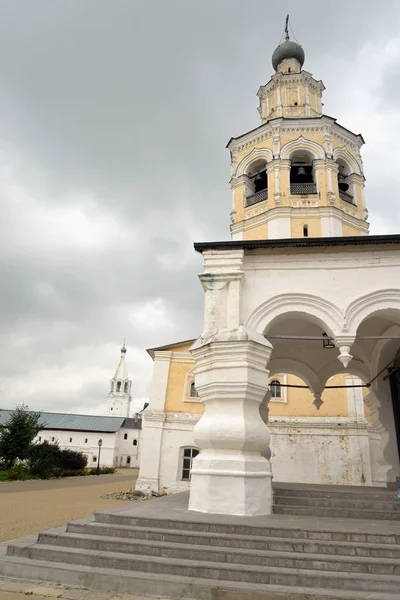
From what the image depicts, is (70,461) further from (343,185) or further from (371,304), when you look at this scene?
(371,304)

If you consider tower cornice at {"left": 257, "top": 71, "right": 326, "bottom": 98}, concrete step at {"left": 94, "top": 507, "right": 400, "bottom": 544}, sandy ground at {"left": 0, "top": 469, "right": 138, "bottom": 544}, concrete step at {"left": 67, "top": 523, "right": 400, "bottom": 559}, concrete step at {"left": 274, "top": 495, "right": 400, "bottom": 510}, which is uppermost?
tower cornice at {"left": 257, "top": 71, "right": 326, "bottom": 98}

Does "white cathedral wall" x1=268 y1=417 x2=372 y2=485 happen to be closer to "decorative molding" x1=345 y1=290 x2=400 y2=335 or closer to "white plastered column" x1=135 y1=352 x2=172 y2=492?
"white plastered column" x1=135 y1=352 x2=172 y2=492

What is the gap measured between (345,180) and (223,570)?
1873cm

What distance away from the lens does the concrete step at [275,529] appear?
4.37 m

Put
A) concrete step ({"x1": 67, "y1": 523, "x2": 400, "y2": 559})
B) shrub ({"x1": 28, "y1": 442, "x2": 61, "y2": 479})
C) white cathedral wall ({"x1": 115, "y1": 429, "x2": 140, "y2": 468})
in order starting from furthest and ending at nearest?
white cathedral wall ({"x1": 115, "y1": 429, "x2": 140, "y2": 468}) → shrub ({"x1": 28, "y1": 442, "x2": 61, "y2": 479}) → concrete step ({"x1": 67, "y1": 523, "x2": 400, "y2": 559})

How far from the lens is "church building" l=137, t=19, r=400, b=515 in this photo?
20.1ft

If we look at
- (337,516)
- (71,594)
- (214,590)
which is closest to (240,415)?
(337,516)

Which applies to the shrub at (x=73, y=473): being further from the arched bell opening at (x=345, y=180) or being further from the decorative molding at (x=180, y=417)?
the arched bell opening at (x=345, y=180)

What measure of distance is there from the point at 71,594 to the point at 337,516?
3.73 metres

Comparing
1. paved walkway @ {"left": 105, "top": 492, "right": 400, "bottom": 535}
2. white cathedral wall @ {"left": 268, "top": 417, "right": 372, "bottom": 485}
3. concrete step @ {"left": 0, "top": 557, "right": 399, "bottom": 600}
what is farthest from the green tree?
concrete step @ {"left": 0, "top": 557, "right": 399, "bottom": 600}

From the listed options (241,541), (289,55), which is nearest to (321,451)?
(241,541)

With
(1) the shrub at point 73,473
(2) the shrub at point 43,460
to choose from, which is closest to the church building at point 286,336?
(2) the shrub at point 43,460

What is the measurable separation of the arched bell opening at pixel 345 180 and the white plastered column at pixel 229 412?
13.9 meters

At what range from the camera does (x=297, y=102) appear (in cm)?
2170
